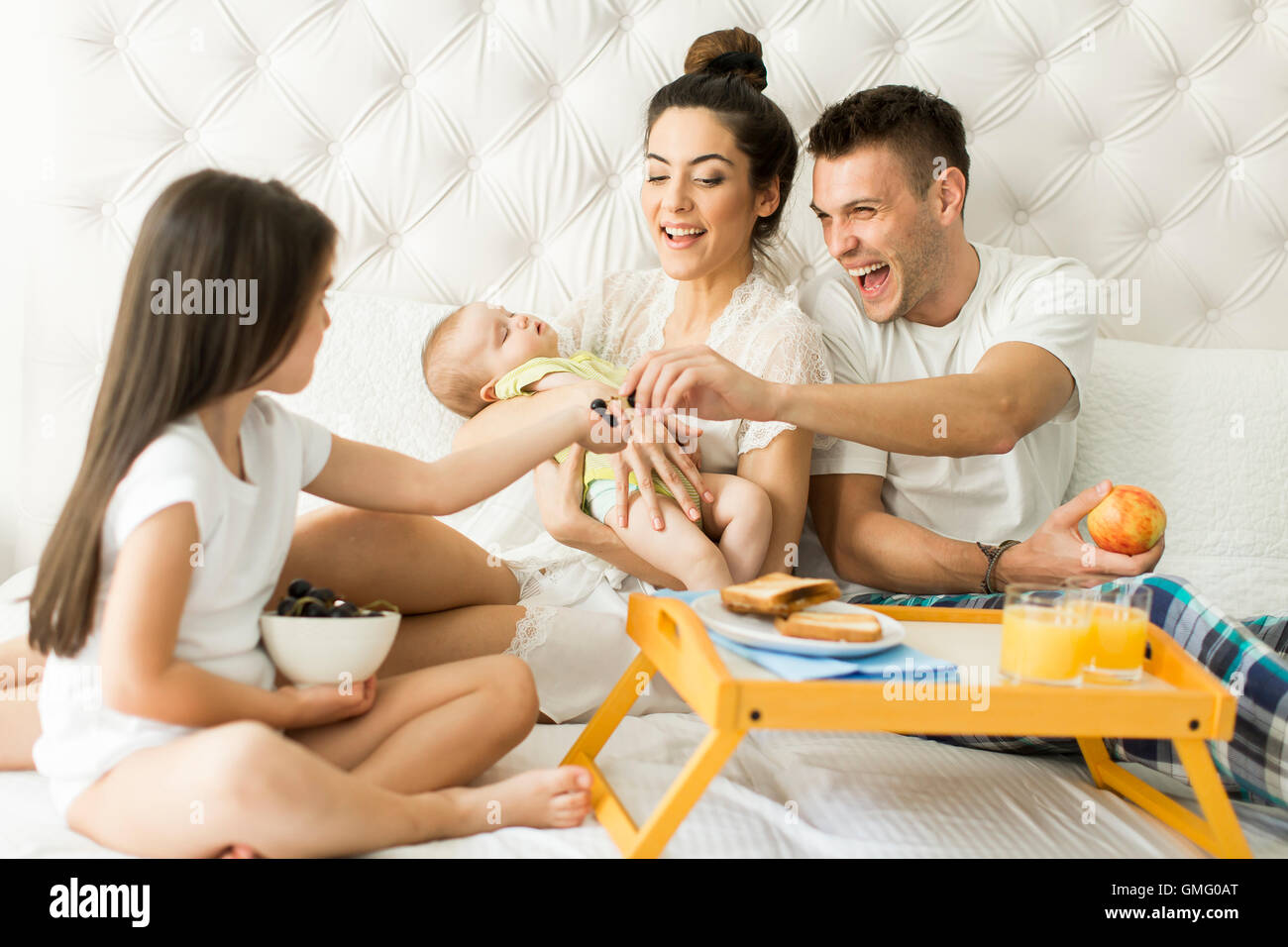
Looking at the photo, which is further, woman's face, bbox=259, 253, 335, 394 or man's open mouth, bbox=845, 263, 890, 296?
man's open mouth, bbox=845, 263, 890, 296

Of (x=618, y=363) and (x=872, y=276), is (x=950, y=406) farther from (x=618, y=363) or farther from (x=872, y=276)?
(x=618, y=363)

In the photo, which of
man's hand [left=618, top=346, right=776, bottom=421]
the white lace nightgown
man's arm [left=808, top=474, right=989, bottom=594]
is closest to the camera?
man's hand [left=618, top=346, right=776, bottom=421]

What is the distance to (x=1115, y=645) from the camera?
1.10 metres

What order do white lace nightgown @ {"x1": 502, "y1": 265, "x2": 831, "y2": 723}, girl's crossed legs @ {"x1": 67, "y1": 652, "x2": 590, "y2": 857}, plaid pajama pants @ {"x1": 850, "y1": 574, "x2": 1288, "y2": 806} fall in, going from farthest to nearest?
white lace nightgown @ {"x1": 502, "y1": 265, "x2": 831, "y2": 723}
plaid pajama pants @ {"x1": 850, "y1": 574, "x2": 1288, "y2": 806}
girl's crossed legs @ {"x1": 67, "y1": 652, "x2": 590, "y2": 857}

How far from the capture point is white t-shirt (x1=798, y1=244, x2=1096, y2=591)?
1.84m

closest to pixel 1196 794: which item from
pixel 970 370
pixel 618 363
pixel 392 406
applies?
pixel 970 370

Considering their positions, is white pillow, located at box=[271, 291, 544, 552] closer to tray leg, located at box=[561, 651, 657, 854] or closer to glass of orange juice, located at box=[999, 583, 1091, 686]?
tray leg, located at box=[561, 651, 657, 854]

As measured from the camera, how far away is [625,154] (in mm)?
2125

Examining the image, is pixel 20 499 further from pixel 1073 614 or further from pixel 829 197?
pixel 1073 614

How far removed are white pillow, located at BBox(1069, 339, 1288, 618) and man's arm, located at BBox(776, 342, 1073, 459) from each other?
0.90 feet

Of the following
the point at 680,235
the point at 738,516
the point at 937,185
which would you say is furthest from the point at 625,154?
the point at 738,516

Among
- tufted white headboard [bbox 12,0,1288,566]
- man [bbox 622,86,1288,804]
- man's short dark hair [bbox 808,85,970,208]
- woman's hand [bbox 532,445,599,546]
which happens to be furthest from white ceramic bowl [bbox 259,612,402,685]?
man's short dark hair [bbox 808,85,970,208]

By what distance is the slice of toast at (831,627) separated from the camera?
1086 mm

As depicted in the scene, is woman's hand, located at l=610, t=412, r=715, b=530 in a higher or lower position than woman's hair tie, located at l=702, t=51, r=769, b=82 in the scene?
lower
